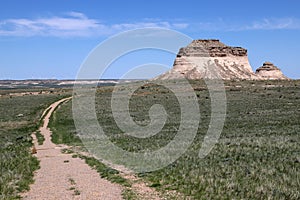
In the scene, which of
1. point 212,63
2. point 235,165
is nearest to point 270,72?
point 212,63

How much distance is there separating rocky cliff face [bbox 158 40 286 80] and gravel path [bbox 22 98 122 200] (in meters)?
116

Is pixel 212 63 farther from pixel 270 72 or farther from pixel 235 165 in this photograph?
pixel 235 165

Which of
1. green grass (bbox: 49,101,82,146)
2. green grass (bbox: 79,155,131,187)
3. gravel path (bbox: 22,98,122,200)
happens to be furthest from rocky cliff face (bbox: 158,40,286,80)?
gravel path (bbox: 22,98,122,200)

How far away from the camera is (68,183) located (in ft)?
47.4

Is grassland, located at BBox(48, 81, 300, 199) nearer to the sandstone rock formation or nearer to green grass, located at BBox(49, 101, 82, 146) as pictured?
green grass, located at BBox(49, 101, 82, 146)

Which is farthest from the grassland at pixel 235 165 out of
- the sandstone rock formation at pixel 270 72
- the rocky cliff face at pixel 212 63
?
the sandstone rock formation at pixel 270 72

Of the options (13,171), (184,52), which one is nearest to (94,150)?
(13,171)

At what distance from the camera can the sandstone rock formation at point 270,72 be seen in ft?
501

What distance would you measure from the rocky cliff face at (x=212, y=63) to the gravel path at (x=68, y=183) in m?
116

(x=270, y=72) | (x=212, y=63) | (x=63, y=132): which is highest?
(x=212, y=63)

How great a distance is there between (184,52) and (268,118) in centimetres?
11387

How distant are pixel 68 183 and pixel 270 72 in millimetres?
150764

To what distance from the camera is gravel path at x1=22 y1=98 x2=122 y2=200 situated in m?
12.8

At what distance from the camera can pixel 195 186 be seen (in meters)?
13.4
